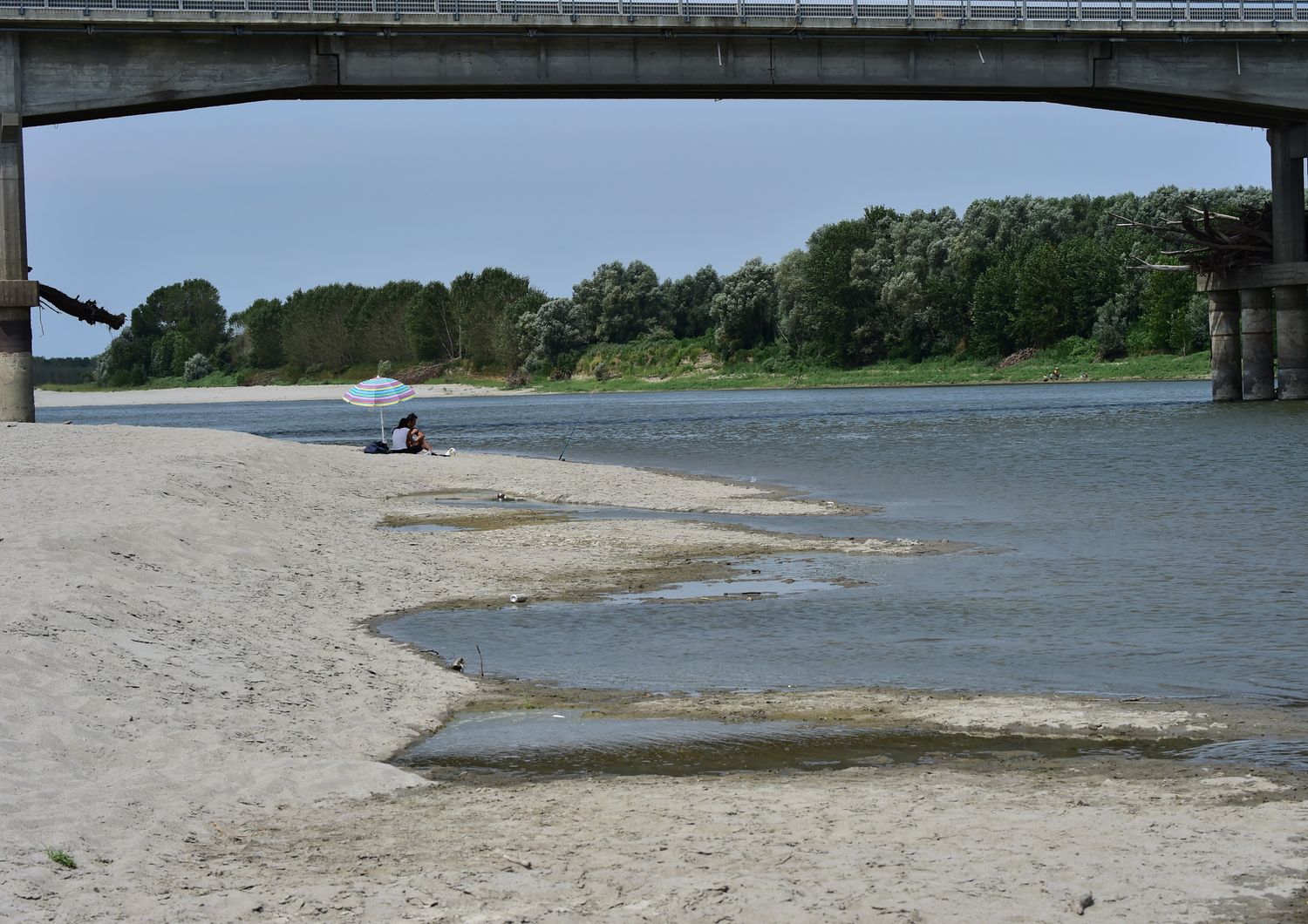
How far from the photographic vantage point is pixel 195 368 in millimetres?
181750

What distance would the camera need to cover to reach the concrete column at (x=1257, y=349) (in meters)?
60.6

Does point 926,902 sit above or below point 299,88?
below

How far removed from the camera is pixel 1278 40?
51750 millimetres

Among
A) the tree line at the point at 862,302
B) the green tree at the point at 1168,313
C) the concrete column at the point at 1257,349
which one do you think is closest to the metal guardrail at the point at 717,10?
the concrete column at the point at 1257,349

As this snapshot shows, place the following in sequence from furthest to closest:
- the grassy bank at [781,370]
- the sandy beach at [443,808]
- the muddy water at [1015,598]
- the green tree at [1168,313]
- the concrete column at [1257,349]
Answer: the grassy bank at [781,370]
the green tree at [1168,313]
the concrete column at [1257,349]
the muddy water at [1015,598]
the sandy beach at [443,808]

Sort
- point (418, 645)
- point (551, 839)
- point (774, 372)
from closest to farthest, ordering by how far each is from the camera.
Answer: point (551, 839) < point (418, 645) < point (774, 372)

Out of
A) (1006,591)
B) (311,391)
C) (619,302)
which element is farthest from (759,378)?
(1006,591)

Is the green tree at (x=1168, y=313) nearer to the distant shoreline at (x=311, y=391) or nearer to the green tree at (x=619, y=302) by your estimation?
the distant shoreline at (x=311, y=391)

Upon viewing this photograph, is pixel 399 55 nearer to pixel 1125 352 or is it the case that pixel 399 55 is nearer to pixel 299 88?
pixel 299 88

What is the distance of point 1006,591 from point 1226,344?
50174mm

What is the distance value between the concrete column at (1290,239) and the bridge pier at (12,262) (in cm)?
4296

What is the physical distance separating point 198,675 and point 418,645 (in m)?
3.02

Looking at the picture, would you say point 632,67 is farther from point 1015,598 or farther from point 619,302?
point 619,302

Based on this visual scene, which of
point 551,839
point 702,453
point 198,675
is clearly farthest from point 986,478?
point 551,839
